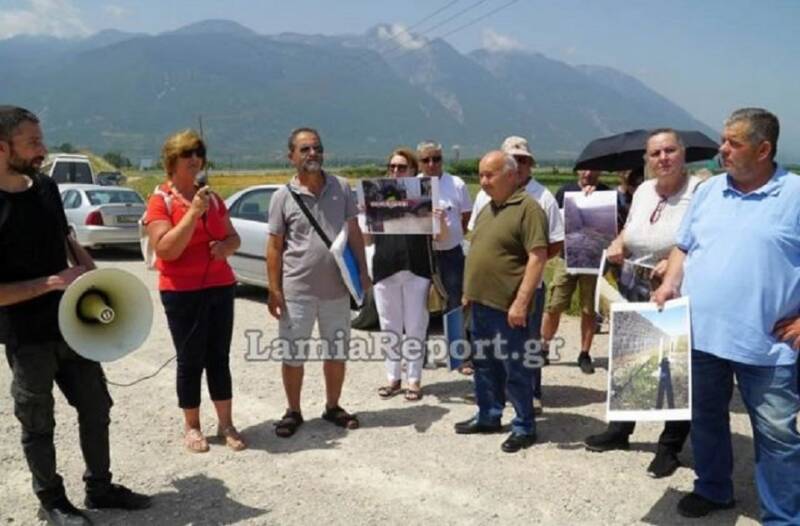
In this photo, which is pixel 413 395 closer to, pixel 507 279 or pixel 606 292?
pixel 507 279

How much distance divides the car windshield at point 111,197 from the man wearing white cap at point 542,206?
12.0 meters

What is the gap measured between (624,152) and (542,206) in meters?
1.58

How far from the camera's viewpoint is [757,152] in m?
3.13

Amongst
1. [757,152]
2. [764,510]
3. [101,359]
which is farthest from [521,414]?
[101,359]

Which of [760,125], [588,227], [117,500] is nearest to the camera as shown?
[760,125]

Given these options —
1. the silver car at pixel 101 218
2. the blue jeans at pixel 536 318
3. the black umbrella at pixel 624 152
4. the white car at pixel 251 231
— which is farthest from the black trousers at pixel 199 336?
the silver car at pixel 101 218

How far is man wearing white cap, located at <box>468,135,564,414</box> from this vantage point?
4660 millimetres

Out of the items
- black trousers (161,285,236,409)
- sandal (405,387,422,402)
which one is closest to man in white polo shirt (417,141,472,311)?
sandal (405,387,422,402)

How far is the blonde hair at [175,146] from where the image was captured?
13.5 ft

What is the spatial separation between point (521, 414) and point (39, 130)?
329 cm

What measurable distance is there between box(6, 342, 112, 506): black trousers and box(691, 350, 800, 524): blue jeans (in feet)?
10.2

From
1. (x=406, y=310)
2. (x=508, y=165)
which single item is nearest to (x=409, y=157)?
(x=406, y=310)

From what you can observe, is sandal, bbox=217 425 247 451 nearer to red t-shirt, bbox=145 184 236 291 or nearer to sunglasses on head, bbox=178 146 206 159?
red t-shirt, bbox=145 184 236 291

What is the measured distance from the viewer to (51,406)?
338cm
